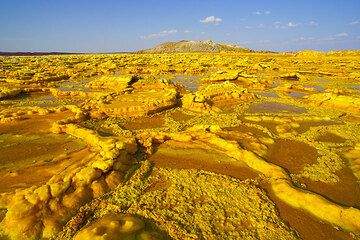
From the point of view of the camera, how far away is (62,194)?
5934 millimetres

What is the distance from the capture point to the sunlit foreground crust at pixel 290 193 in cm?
574

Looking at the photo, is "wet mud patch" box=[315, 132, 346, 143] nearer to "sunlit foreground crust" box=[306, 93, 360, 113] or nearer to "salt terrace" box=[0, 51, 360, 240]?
"salt terrace" box=[0, 51, 360, 240]

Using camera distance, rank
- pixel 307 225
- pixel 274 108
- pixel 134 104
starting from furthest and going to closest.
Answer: pixel 274 108, pixel 134 104, pixel 307 225

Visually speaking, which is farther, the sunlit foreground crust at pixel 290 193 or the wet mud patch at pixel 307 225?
the sunlit foreground crust at pixel 290 193

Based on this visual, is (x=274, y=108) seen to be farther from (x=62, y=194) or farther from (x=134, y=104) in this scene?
(x=62, y=194)

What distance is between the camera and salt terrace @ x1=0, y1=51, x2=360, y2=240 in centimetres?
535

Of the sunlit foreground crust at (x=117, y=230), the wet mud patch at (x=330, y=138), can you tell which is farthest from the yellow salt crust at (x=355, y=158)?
the sunlit foreground crust at (x=117, y=230)

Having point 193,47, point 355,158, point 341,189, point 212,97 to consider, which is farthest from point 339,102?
point 193,47

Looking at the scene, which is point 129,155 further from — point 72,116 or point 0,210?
point 72,116

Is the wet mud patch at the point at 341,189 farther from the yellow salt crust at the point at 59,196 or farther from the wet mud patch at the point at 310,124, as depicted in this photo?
the yellow salt crust at the point at 59,196

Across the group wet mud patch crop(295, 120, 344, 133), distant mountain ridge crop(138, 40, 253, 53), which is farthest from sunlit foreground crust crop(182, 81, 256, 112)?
distant mountain ridge crop(138, 40, 253, 53)

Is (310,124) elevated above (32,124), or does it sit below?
below

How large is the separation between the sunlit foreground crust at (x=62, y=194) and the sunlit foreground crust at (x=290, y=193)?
1.83 m

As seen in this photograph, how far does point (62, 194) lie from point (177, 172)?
9.36 feet
